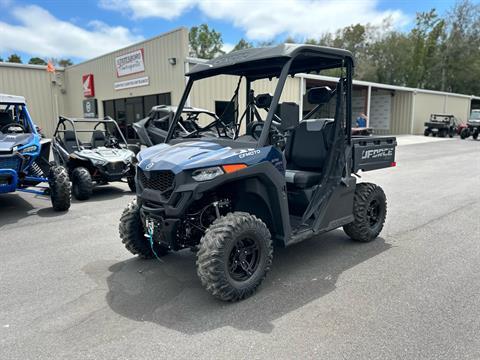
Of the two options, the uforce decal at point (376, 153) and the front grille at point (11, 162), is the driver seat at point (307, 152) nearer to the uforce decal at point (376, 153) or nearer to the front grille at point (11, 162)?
the uforce decal at point (376, 153)

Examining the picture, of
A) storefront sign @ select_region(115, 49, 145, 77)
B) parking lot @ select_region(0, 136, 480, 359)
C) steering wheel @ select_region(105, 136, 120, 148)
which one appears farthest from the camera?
storefront sign @ select_region(115, 49, 145, 77)

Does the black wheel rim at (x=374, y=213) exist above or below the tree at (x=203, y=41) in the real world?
below

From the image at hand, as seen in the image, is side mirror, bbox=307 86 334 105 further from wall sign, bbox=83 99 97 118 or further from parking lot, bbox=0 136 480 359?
wall sign, bbox=83 99 97 118

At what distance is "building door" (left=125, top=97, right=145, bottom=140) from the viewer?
19172 mm

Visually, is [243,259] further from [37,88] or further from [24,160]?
[37,88]

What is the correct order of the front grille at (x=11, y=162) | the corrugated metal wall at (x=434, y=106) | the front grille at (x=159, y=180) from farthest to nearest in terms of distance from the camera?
the corrugated metal wall at (x=434, y=106) → the front grille at (x=11, y=162) → the front grille at (x=159, y=180)

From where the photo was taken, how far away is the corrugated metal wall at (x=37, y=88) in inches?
810

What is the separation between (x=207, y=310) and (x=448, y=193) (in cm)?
675

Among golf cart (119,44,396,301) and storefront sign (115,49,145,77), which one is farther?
storefront sign (115,49,145,77)

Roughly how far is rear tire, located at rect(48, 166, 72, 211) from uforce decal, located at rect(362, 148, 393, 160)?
15.7 feet

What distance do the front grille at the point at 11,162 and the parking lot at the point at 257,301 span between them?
41.2 inches

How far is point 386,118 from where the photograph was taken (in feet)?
105

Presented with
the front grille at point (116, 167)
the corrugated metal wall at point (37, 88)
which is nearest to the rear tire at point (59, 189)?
the front grille at point (116, 167)

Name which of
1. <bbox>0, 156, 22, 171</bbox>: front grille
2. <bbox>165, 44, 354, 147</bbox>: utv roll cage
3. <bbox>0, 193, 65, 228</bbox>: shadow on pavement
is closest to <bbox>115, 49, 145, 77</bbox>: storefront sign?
<bbox>0, 193, 65, 228</bbox>: shadow on pavement
